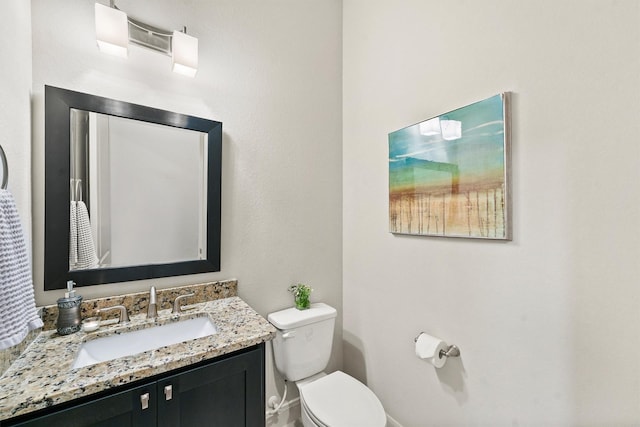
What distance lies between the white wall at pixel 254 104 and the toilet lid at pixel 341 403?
0.38 meters

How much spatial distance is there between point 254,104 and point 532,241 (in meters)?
1.55

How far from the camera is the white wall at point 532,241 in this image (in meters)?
0.87

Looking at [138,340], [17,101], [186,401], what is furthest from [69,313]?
[17,101]

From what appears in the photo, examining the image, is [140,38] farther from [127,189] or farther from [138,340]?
[138,340]

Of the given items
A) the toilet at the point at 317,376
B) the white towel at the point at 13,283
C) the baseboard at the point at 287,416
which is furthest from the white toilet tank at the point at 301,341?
the white towel at the point at 13,283

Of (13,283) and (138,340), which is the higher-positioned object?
(13,283)

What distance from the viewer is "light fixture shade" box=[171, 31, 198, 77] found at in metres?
1.33

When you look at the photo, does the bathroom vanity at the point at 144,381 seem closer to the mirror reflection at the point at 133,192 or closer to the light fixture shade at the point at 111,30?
the mirror reflection at the point at 133,192

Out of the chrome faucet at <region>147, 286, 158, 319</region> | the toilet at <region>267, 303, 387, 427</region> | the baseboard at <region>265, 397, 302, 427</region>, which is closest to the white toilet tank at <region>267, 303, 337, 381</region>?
the toilet at <region>267, 303, 387, 427</region>

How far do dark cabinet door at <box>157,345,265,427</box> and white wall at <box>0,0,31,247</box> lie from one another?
822 mm

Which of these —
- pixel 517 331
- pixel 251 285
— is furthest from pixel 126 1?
pixel 517 331

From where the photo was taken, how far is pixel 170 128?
4.57 feet

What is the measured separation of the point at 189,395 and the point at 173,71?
1.44 m

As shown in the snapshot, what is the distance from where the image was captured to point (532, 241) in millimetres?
1064
